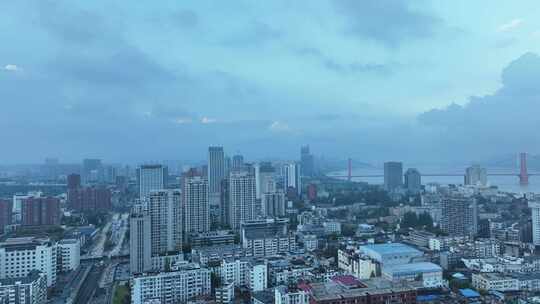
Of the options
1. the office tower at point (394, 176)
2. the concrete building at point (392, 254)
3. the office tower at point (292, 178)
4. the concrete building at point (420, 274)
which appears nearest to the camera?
the concrete building at point (420, 274)

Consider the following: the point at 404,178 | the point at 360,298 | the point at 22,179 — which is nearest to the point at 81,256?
the point at 360,298

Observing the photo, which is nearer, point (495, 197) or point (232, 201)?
point (232, 201)

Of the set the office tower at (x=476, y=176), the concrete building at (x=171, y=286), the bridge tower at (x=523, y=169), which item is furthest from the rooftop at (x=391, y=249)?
the bridge tower at (x=523, y=169)

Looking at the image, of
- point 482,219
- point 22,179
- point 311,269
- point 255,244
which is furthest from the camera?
point 22,179

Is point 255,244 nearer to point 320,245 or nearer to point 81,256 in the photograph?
point 320,245

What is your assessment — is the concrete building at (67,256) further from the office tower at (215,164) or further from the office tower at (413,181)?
the office tower at (413,181)

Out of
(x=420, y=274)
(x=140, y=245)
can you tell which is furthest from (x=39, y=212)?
(x=420, y=274)
